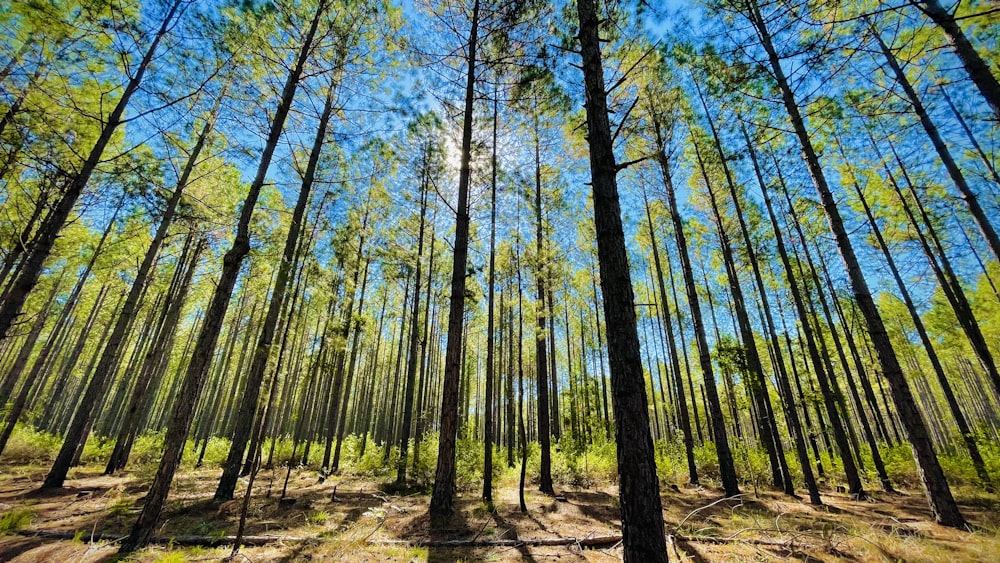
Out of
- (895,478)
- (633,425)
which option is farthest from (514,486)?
(895,478)

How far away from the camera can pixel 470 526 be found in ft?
20.2

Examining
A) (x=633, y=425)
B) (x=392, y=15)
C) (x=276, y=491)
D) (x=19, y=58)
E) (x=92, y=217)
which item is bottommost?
(x=276, y=491)

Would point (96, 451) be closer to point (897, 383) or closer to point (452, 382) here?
point (452, 382)

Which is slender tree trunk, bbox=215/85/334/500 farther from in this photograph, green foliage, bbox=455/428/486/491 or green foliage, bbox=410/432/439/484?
green foliage, bbox=455/428/486/491

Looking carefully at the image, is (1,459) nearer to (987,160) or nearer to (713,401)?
(713,401)

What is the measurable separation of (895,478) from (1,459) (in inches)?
1127

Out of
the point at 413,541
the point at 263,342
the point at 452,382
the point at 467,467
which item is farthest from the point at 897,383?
the point at 263,342

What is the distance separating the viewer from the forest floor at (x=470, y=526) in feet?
14.0

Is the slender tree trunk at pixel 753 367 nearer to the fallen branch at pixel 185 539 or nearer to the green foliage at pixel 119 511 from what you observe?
the fallen branch at pixel 185 539

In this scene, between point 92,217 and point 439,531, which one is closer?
point 439,531

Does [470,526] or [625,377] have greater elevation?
[625,377]

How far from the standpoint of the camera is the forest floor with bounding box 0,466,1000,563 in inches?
168

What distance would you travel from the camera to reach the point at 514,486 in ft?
33.9

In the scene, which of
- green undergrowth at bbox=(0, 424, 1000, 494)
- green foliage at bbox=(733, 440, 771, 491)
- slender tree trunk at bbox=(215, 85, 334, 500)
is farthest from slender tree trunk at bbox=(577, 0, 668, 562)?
green foliage at bbox=(733, 440, 771, 491)
